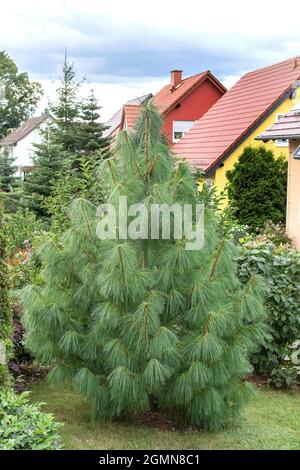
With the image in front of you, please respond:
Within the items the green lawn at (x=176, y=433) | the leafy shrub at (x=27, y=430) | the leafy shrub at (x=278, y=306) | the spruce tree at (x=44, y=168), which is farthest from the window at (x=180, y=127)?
the leafy shrub at (x=27, y=430)

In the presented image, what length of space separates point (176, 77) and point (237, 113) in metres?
9.18

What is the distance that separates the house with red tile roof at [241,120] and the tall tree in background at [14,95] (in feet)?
130

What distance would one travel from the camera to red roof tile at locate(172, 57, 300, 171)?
67.7 feet

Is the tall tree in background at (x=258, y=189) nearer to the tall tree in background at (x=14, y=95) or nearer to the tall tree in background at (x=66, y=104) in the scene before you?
the tall tree in background at (x=66, y=104)

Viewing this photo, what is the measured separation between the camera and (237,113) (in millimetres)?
22484

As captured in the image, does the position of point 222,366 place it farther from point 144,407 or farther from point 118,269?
point 118,269

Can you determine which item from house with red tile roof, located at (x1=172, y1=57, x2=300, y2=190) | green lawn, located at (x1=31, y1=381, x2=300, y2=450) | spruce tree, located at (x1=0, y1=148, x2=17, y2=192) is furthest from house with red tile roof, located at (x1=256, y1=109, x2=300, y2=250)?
spruce tree, located at (x1=0, y1=148, x2=17, y2=192)

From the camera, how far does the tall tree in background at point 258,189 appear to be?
1778 centimetres

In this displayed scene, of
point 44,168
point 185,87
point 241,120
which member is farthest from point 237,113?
point 44,168

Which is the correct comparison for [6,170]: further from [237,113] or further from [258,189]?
[258,189]

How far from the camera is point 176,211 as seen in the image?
16.2 feet

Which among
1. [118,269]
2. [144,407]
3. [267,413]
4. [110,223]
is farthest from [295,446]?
[110,223]

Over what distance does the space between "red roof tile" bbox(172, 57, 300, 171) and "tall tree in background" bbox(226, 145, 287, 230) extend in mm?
2392

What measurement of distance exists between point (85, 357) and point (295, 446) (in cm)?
196
